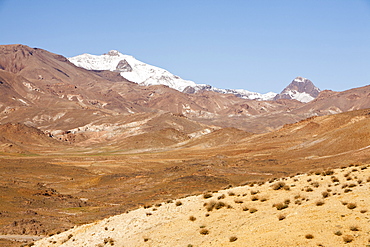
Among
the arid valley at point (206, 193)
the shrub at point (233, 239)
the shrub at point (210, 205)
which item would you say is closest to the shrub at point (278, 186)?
the arid valley at point (206, 193)

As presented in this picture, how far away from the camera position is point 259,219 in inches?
723

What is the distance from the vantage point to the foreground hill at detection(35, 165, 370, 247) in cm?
1534

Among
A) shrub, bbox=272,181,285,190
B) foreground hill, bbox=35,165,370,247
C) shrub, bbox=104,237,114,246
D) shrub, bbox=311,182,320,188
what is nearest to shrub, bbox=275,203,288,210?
foreground hill, bbox=35,165,370,247

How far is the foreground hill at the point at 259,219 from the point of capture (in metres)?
15.3

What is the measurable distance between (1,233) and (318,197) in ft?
93.7

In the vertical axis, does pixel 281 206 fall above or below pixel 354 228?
above

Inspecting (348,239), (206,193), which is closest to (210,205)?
(206,193)

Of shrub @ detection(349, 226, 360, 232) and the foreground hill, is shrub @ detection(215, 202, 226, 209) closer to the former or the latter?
the foreground hill

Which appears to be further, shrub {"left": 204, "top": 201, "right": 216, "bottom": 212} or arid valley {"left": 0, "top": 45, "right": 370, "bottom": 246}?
shrub {"left": 204, "top": 201, "right": 216, "bottom": 212}

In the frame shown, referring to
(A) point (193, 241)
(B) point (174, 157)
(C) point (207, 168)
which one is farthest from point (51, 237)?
(B) point (174, 157)

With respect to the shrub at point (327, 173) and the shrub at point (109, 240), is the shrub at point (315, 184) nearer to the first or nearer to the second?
the shrub at point (327, 173)

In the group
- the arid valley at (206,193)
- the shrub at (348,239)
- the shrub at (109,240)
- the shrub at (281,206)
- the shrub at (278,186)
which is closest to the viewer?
the shrub at (348,239)

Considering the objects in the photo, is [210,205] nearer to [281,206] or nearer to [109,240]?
[281,206]

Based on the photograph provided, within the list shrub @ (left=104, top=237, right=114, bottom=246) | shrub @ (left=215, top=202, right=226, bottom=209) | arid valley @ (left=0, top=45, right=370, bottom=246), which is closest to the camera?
arid valley @ (left=0, top=45, right=370, bottom=246)
